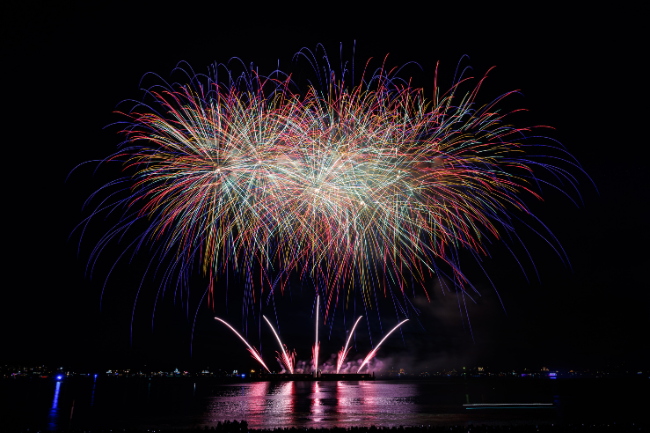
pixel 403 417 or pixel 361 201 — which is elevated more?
pixel 361 201

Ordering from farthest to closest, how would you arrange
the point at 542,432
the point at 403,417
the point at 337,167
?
the point at 403,417
the point at 337,167
the point at 542,432

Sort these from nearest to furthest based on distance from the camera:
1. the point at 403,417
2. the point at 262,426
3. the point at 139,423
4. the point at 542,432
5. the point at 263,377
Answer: the point at 542,432, the point at 262,426, the point at 139,423, the point at 403,417, the point at 263,377

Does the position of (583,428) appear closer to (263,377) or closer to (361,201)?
(361,201)

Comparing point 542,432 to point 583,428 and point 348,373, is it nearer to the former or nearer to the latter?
point 583,428

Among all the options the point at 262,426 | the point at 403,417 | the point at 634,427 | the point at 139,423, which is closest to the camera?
the point at 634,427

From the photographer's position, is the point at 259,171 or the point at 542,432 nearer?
the point at 542,432

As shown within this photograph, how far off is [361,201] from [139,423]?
22.1 metres

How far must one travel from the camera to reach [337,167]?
2092cm

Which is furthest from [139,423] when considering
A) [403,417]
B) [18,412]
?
[403,417]

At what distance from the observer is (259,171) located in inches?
834

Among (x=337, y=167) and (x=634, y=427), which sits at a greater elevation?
(x=337, y=167)

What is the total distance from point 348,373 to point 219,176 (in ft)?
511

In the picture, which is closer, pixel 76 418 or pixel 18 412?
pixel 76 418


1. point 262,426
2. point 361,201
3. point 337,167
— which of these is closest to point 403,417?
point 262,426
